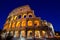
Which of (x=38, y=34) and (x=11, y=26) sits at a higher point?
(x=11, y=26)

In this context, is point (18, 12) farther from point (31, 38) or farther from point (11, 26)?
point (31, 38)

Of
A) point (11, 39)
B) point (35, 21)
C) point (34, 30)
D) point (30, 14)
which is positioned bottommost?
point (11, 39)

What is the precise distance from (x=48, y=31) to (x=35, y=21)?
17.6 ft

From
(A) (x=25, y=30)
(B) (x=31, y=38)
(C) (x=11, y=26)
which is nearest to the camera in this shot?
(B) (x=31, y=38)

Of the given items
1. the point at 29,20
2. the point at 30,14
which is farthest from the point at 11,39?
the point at 30,14

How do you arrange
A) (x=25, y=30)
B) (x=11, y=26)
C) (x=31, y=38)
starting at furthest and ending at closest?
(x=11, y=26)
(x=25, y=30)
(x=31, y=38)

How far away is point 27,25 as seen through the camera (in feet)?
140

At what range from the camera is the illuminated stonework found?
136ft

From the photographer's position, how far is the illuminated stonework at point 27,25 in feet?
136

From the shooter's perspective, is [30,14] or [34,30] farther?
[30,14]

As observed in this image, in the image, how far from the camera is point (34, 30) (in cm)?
4109

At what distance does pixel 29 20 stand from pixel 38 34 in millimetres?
5406

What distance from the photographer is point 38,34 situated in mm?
42688

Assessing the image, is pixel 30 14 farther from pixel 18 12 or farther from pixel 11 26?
pixel 11 26
